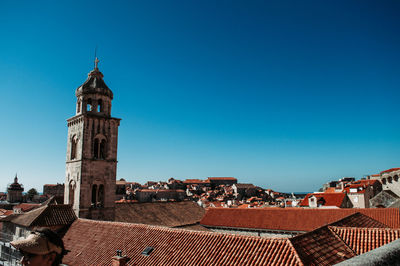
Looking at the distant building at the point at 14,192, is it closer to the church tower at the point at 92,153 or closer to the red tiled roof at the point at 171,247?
the church tower at the point at 92,153

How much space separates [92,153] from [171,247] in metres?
12.4

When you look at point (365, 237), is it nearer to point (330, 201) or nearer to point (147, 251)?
point (147, 251)

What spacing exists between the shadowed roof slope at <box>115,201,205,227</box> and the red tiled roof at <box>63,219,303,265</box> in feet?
27.6

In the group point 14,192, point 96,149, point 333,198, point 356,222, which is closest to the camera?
point 356,222

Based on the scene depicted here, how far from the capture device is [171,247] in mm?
13875

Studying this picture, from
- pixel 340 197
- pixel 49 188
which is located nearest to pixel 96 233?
pixel 340 197

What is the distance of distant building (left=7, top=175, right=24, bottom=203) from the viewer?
83.9 m

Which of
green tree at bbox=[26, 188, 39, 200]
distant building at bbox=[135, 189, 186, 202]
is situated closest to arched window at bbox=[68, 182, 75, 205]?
distant building at bbox=[135, 189, 186, 202]

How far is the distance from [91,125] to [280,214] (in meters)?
20.0

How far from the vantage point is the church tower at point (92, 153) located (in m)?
22.7

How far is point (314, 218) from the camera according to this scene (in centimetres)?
2689

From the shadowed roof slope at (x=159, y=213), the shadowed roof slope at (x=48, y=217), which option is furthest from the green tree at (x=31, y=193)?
the shadowed roof slope at (x=48, y=217)

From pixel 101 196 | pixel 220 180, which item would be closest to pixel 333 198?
pixel 101 196

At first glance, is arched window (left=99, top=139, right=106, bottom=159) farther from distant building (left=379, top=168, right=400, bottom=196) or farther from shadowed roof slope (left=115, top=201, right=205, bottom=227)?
distant building (left=379, top=168, right=400, bottom=196)
